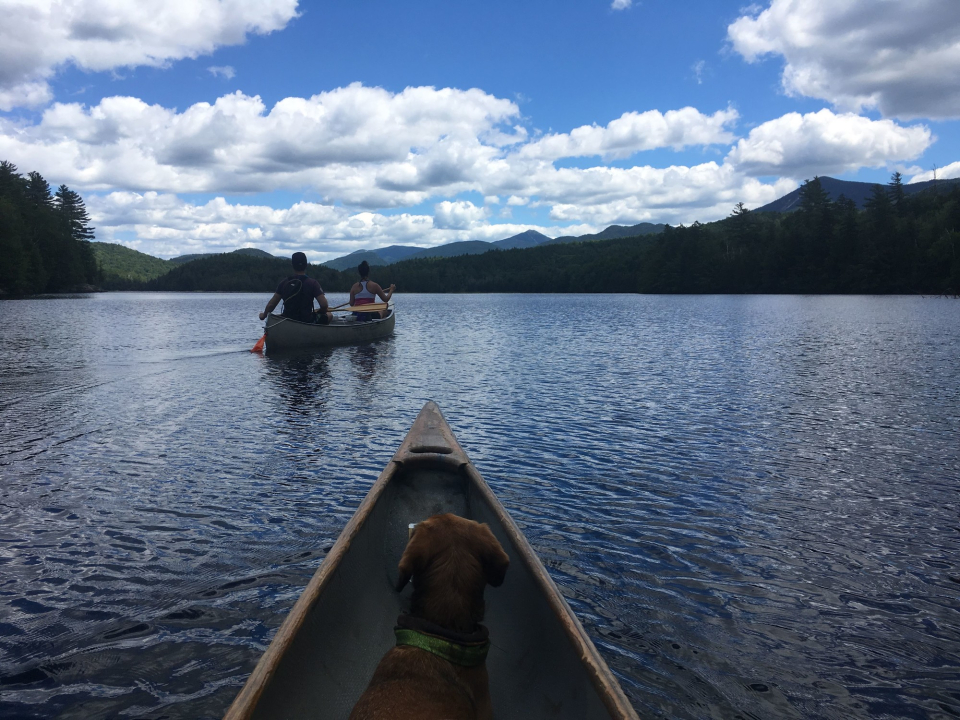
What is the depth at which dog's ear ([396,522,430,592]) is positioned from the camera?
289cm

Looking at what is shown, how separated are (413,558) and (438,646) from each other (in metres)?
0.41

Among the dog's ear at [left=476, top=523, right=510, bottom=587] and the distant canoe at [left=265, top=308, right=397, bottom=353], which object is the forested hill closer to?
the distant canoe at [left=265, top=308, right=397, bottom=353]

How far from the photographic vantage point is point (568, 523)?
6.97 m

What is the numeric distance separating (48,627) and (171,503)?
2859 millimetres

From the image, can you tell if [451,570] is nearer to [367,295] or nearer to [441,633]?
[441,633]

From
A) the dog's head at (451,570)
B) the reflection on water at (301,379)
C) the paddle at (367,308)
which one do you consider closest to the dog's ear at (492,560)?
the dog's head at (451,570)

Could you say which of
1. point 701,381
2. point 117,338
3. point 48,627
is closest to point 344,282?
point 117,338

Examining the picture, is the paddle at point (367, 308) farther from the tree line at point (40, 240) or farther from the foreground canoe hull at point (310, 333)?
the tree line at point (40, 240)

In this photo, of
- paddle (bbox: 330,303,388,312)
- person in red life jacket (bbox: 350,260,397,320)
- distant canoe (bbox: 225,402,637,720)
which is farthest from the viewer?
person in red life jacket (bbox: 350,260,397,320)

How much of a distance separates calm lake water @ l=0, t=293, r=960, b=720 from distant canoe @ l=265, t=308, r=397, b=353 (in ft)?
13.3

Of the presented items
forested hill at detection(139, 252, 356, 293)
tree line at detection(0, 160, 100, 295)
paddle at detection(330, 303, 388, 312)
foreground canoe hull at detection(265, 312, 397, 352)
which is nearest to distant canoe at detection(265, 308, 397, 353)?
foreground canoe hull at detection(265, 312, 397, 352)

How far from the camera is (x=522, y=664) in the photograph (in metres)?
3.47

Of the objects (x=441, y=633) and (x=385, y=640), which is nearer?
(x=441, y=633)

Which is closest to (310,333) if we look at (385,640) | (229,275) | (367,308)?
(367,308)
